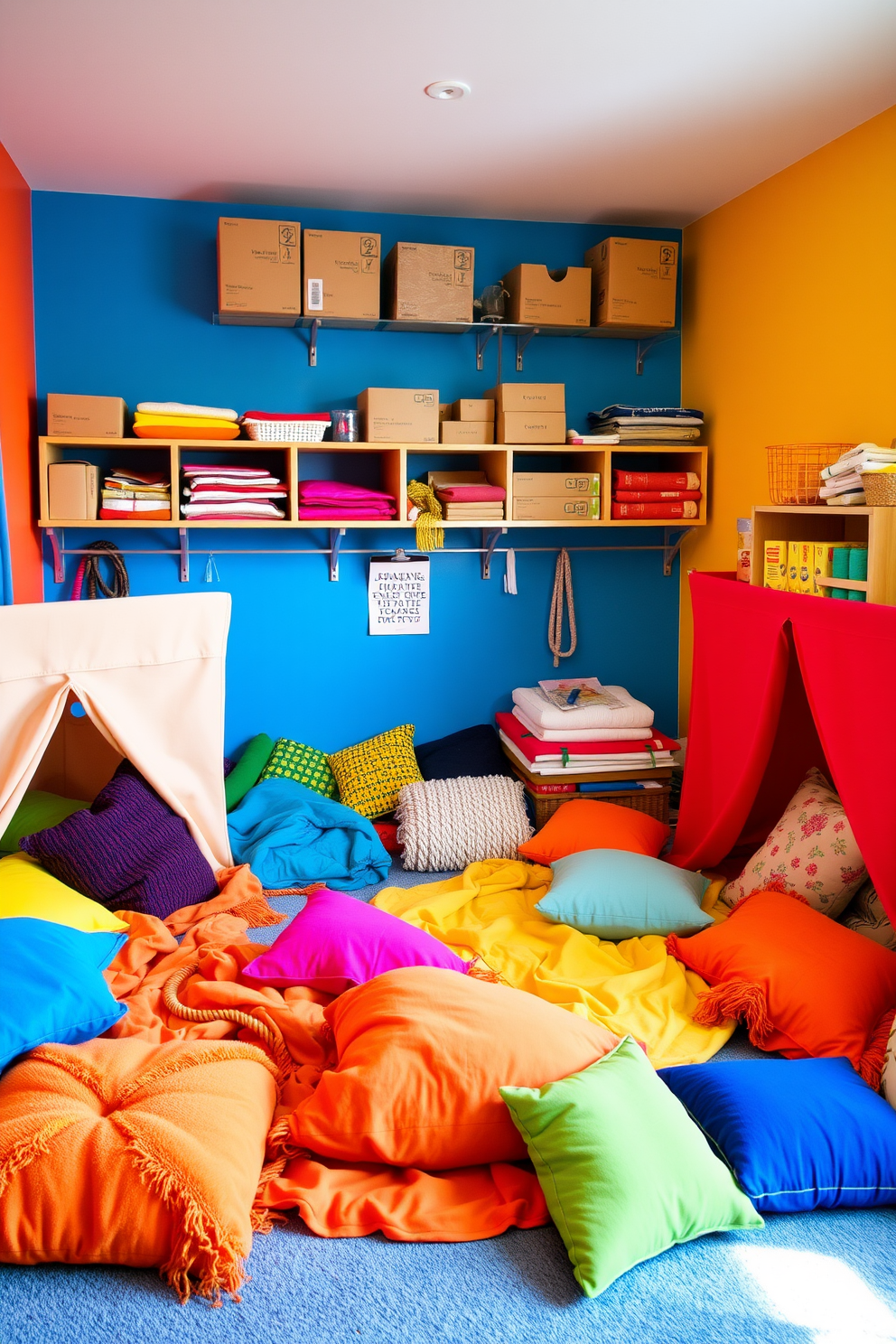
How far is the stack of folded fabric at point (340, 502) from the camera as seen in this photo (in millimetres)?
3656

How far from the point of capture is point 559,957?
2662mm

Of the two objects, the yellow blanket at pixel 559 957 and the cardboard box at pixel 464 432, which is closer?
the yellow blanket at pixel 559 957

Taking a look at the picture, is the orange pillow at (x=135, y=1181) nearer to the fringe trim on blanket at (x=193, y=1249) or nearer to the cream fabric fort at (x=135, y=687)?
the fringe trim on blanket at (x=193, y=1249)

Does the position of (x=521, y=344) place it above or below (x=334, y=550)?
above

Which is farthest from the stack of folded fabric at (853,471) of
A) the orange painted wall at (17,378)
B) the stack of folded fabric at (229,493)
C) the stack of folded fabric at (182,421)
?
the orange painted wall at (17,378)

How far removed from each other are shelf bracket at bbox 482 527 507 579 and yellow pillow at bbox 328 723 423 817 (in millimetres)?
737

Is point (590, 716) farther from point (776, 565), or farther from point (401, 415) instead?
point (401, 415)

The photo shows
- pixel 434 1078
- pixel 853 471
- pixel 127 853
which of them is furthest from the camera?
pixel 127 853

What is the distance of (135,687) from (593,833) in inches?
58.8

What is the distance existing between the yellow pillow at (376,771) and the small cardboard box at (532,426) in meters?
1.22

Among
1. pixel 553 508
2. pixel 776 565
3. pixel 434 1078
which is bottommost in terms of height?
pixel 434 1078

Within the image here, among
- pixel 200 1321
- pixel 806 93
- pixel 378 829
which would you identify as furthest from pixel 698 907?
pixel 806 93

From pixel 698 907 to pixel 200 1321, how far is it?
176cm

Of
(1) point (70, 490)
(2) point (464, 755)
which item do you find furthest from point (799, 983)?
(1) point (70, 490)
